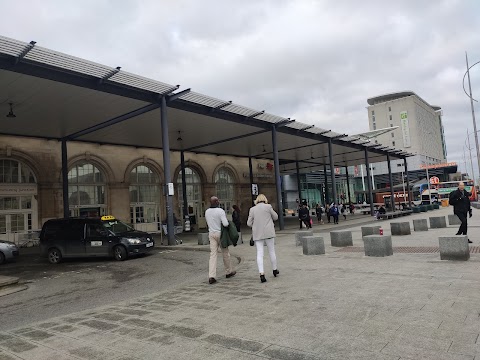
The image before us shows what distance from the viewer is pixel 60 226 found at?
1362 cm

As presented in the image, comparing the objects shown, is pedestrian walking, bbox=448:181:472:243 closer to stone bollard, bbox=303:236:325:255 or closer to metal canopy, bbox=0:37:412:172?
stone bollard, bbox=303:236:325:255

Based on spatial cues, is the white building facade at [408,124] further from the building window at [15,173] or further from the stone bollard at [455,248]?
the stone bollard at [455,248]

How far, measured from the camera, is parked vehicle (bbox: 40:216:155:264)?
Answer: 13.0 metres

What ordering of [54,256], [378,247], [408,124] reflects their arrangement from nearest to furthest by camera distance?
[378,247] < [54,256] < [408,124]

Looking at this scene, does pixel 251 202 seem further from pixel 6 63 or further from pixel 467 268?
pixel 467 268

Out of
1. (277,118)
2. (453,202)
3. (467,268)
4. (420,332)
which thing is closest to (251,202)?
(277,118)

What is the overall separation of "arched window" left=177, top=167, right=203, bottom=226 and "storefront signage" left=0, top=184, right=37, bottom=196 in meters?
11.0

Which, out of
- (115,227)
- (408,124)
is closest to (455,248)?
(115,227)

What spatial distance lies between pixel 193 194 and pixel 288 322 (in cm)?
2763

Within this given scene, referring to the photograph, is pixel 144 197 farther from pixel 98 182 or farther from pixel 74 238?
pixel 74 238

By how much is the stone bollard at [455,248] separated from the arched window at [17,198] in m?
21.6

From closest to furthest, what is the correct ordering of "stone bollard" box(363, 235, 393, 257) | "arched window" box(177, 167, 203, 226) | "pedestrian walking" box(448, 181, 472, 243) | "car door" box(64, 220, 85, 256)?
"stone bollard" box(363, 235, 393, 257) → "pedestrian walking" box(448, 181, 472, 243) → "car door" box(64, 220, 85, 256) → "arched window" box(177, 167, 203, 226)

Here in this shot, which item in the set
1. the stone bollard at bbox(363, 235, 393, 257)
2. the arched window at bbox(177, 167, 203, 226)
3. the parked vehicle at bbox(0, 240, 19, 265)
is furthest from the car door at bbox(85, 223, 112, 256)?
the arched window at bbox(177, 167, 203, 226)

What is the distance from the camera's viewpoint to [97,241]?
42.8 feet
